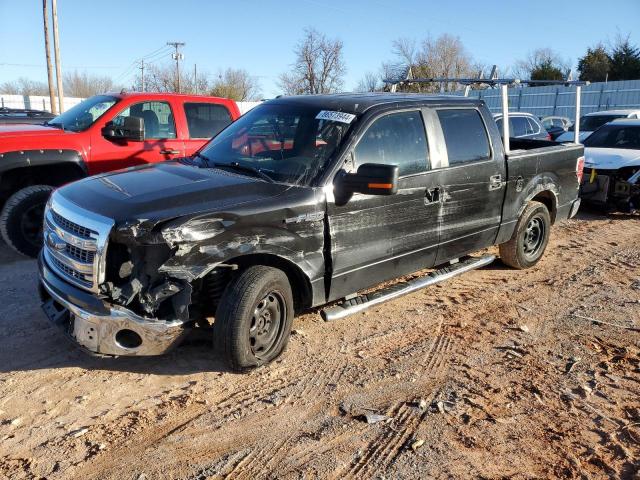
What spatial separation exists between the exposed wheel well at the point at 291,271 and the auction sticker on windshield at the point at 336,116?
1.28m

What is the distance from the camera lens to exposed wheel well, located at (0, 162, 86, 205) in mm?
6414

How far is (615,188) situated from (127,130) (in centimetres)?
797

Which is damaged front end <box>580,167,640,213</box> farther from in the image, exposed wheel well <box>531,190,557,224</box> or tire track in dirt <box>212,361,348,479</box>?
tire track in dirt <box>212,361,348,479</box>

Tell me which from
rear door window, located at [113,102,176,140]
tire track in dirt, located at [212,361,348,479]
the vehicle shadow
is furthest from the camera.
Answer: the vehicle shadow

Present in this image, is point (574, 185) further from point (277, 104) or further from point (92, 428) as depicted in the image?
point (92, 428)

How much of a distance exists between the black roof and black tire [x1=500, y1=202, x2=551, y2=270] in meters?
1.65

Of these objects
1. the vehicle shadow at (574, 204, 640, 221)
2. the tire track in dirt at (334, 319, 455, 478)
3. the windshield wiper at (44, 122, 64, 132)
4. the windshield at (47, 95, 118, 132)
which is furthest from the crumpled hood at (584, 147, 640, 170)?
the windshield wiper at (44, 122, 64, 132)

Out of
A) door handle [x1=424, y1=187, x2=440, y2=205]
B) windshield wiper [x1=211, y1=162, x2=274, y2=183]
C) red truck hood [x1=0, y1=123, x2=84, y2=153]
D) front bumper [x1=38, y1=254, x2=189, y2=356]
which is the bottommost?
front bumper [x1=38, y1=254, x2=189, y2=356]

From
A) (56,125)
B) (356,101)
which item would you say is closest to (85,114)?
(56,125)

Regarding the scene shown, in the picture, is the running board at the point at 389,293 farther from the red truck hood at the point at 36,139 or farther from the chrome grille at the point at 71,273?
the red truck hood at the point at 36,139

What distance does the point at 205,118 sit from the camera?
7590mm

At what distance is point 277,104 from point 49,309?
8.35ft

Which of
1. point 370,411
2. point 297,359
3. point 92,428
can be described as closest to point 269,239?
point 297,359

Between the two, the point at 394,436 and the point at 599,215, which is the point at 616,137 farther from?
the point at 394,436
